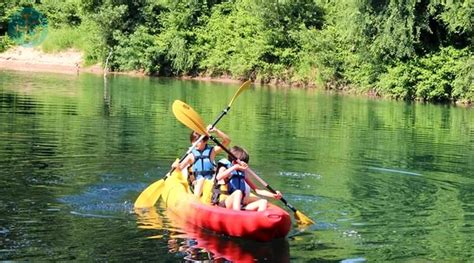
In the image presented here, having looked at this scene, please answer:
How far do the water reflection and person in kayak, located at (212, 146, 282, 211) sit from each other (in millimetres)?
512

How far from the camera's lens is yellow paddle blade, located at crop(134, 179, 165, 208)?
11602 millimetres

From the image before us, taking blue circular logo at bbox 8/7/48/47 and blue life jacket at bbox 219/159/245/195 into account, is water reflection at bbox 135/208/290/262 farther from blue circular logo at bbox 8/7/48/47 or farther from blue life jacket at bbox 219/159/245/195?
blue circular logo at bbox 8/7/48/47

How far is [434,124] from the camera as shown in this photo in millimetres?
27922

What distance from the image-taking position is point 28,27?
63469 mm

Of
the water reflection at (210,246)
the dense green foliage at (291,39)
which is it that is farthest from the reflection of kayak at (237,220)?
the dense green foliage at (291,39)

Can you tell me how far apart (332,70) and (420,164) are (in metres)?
29.7

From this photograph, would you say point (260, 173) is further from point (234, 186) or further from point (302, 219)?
point (234, 186)

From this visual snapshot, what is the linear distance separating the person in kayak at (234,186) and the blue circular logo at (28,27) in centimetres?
5257

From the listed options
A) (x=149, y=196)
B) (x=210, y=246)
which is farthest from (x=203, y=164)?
(x=210, y=246)

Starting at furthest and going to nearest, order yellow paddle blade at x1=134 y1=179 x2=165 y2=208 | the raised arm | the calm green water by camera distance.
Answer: the raised arm → yellow paddle blade at x1=134 y1=179 x2=165 y2=208 → the calm green water

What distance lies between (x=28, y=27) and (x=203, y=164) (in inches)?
2184

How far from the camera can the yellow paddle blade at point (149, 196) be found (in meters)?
11.6

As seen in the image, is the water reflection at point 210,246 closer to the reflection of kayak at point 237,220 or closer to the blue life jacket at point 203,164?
the reflection of kayak at point 237,220

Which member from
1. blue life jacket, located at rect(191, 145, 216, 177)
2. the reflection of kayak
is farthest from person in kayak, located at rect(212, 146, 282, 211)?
blue life jacket, located at rect(191, 145, 216, 177)
